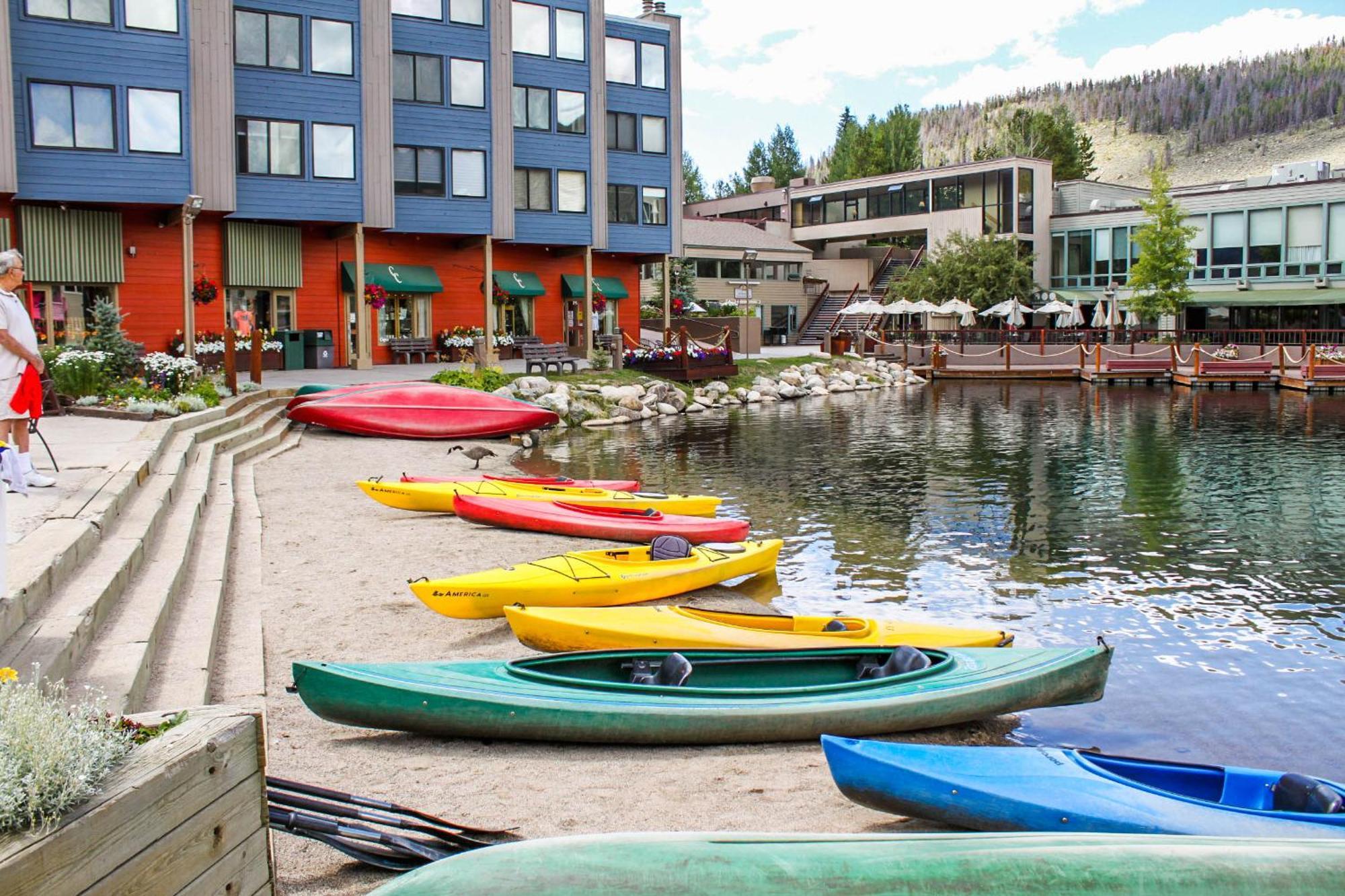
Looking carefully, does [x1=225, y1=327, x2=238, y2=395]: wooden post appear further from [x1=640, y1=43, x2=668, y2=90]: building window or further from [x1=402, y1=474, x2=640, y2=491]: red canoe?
[x1=640, y1=43, x2=668, y2=90]: building window

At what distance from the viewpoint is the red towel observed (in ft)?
31.8

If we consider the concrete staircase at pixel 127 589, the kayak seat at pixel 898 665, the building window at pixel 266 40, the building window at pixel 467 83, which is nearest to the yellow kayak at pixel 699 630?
the kayak seat at pixel 898 665

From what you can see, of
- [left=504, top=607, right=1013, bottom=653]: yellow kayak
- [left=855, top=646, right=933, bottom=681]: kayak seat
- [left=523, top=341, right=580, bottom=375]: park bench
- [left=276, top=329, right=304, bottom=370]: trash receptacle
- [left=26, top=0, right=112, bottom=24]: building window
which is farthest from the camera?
[left=523, top=341, right=580, bottom=375]: park bench

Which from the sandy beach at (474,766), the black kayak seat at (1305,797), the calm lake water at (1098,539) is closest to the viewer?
the black kayak seat at (1305,797)

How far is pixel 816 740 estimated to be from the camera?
7219mm

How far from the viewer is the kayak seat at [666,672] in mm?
7301

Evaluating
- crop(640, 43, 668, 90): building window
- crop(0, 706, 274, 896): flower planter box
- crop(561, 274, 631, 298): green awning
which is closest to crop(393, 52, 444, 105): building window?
crop(561, 274, 631, 298): green awning

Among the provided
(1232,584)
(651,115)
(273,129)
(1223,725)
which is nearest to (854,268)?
(651,115)

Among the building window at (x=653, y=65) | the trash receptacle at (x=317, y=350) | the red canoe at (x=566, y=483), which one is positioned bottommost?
the red canoe at (x=566, y=483)

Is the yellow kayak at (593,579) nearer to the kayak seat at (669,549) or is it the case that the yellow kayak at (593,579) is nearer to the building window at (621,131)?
the kayak seat at (669,549)

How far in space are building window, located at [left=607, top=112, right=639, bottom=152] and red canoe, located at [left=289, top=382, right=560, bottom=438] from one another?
16.6m

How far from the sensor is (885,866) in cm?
373

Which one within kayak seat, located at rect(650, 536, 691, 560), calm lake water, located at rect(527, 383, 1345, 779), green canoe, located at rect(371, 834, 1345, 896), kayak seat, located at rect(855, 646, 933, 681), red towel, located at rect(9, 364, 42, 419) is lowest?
calm lake water, located at rect(527, 383, 1345, 779)

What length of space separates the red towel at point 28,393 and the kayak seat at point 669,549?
18.4ft
